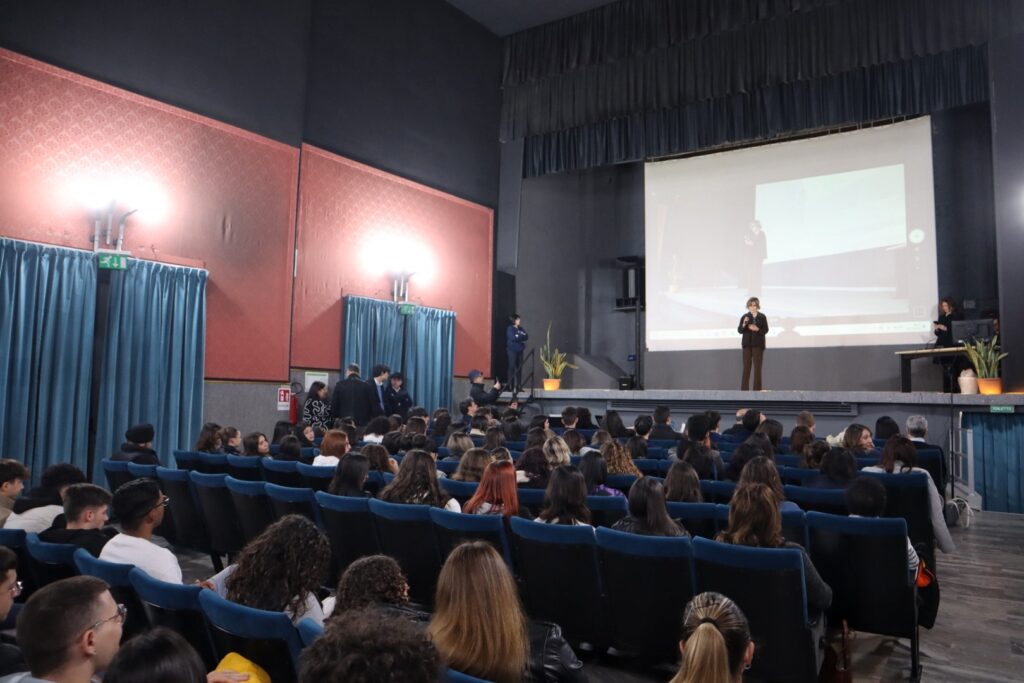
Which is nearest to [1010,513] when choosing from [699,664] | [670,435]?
[670,435]

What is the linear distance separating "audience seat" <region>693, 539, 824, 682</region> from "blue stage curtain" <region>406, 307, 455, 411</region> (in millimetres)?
9323

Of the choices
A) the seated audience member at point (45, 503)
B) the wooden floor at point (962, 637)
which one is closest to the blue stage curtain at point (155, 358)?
the wooden floor at point (962, 637)

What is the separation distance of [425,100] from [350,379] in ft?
18.9

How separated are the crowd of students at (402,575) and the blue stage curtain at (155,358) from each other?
402 cm

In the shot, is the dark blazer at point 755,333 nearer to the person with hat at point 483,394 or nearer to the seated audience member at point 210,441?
the person with hat at point 483,394

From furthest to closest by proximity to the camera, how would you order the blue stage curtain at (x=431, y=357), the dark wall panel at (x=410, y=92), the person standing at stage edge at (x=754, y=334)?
the blue stage curtain at (x=431, y=357) → the dark wall panel at (x=410, y=92) → the person standing at stage edge at (x=754, y=334)

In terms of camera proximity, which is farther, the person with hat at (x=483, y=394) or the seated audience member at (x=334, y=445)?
the person with hat at (x=483, y=394)

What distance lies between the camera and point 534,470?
4543 millimetres

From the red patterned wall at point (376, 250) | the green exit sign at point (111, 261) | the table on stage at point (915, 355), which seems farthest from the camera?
the red patterned wall at point (376, 250)

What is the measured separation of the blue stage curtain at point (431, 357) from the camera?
11.8 meters

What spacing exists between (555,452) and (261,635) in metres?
2.97

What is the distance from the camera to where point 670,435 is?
7.37 meters

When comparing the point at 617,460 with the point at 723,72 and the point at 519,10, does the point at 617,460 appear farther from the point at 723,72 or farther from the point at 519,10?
the point at 519,10

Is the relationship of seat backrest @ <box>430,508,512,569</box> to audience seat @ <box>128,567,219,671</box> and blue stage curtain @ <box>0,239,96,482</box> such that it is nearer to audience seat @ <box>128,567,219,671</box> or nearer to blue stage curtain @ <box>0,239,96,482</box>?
audience seat @ <box>128,567,219,671</box>
